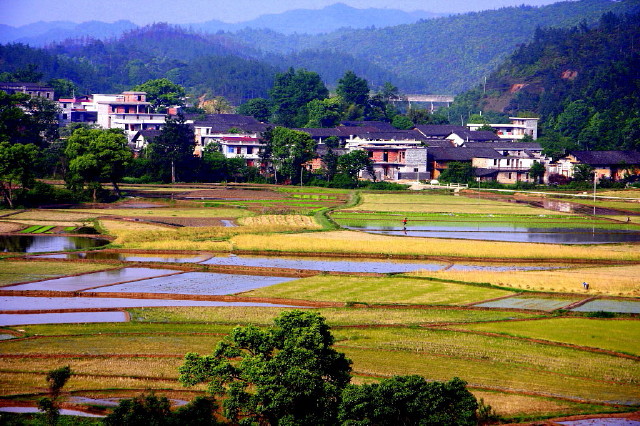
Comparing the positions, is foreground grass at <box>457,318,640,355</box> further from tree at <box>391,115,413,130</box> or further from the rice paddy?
tree at <box>391,115,413,130</box>

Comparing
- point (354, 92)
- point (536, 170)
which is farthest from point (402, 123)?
point (536, 170)

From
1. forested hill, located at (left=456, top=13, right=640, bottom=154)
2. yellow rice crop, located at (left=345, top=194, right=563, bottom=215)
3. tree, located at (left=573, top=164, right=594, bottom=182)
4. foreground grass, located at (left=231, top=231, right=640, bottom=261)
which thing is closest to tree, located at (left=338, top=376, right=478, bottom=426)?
foreground grass, located at (left=231, top=231, right=640, bottom=261)

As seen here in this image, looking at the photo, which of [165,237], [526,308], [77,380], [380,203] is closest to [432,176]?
[380,203]

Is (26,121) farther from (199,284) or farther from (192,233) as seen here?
(199,284)

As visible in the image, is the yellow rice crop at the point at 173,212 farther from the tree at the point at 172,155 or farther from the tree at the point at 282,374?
the tree at the point at 282,374

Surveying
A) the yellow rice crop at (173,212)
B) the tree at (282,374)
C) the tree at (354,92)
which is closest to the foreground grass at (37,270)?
the tree at (282,374)

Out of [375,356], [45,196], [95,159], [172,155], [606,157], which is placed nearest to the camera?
[375,356]
